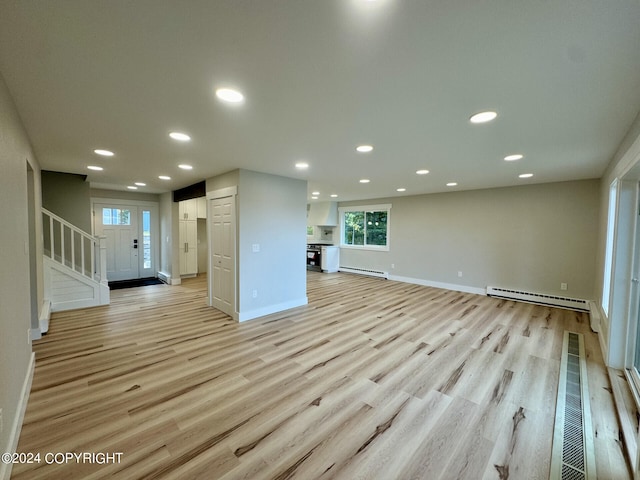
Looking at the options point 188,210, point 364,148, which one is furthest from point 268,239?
point 188,210

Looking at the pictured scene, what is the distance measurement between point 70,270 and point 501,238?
26.8ft

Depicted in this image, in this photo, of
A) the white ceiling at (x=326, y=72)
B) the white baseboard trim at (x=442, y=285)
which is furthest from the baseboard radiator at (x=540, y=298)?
the white ceiling at (x=326, y=72)

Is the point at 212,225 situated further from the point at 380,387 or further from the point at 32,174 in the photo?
the point at 380,387

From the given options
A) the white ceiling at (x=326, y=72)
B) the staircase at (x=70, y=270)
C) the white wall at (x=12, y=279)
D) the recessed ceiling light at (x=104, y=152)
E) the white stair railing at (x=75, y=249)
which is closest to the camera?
the white ceiling at (x=326, y=72)

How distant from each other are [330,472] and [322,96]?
2.34 meters

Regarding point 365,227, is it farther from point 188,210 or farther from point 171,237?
point 171,237

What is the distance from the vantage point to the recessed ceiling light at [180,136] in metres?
2.57

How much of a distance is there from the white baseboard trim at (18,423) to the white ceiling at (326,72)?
2171mm

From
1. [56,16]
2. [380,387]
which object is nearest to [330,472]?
[380,387]

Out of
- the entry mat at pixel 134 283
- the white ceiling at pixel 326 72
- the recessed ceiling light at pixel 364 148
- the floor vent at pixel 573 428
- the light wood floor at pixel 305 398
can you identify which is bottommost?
the floor vent at pixel 573 428

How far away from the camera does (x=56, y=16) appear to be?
3.70ft

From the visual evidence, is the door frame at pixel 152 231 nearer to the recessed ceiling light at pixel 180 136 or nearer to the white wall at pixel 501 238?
the recessed ceiling light at pixel 180 136

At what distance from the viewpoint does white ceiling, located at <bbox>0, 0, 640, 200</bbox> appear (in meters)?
1.10

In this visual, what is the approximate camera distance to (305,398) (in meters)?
2.27
